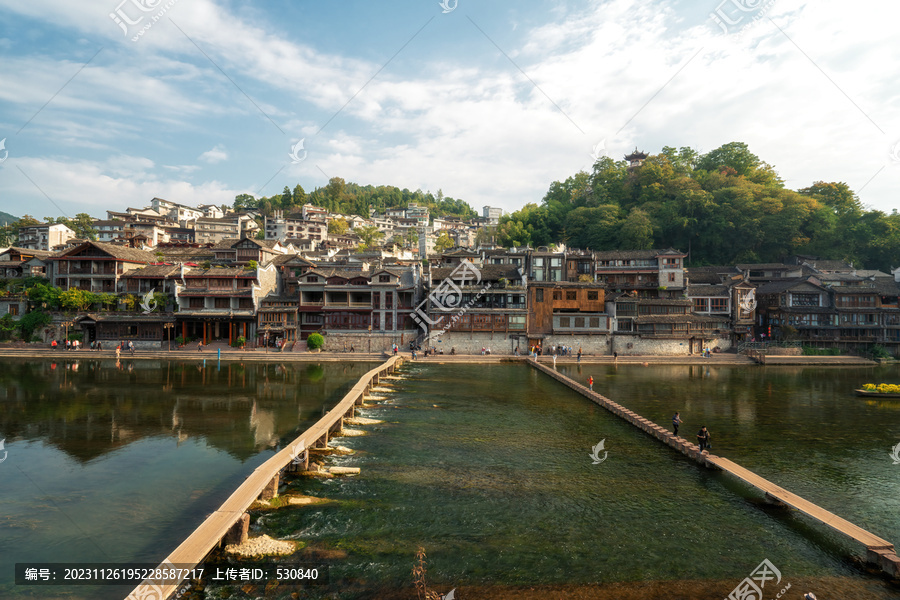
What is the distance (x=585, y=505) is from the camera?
16719 mm

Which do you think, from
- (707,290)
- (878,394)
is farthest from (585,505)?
(707,290)

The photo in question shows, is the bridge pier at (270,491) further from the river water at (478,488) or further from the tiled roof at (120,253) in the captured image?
the tiled roof at (120,253)

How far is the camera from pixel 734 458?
22031mm

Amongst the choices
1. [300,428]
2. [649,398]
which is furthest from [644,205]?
[300,428]

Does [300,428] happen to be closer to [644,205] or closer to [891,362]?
[891,362]

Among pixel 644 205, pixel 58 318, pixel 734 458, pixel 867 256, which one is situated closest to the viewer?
pixel 734 458

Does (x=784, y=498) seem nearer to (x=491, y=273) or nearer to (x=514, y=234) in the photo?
(x=491, y=273)

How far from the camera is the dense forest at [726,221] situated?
75688 millimetres

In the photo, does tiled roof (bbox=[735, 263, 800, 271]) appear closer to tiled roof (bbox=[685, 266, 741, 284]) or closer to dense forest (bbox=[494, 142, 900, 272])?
tiled roof (bbox=[685, 266, 741, 284])

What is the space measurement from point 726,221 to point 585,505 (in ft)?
253

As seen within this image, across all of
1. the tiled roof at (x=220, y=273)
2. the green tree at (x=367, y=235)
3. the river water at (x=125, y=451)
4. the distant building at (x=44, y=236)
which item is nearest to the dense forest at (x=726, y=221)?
the green tree at (x=367, y=235)

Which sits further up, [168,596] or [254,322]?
[254,322]

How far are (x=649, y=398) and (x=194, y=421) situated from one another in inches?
1263

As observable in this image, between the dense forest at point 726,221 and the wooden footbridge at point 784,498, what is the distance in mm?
57084
